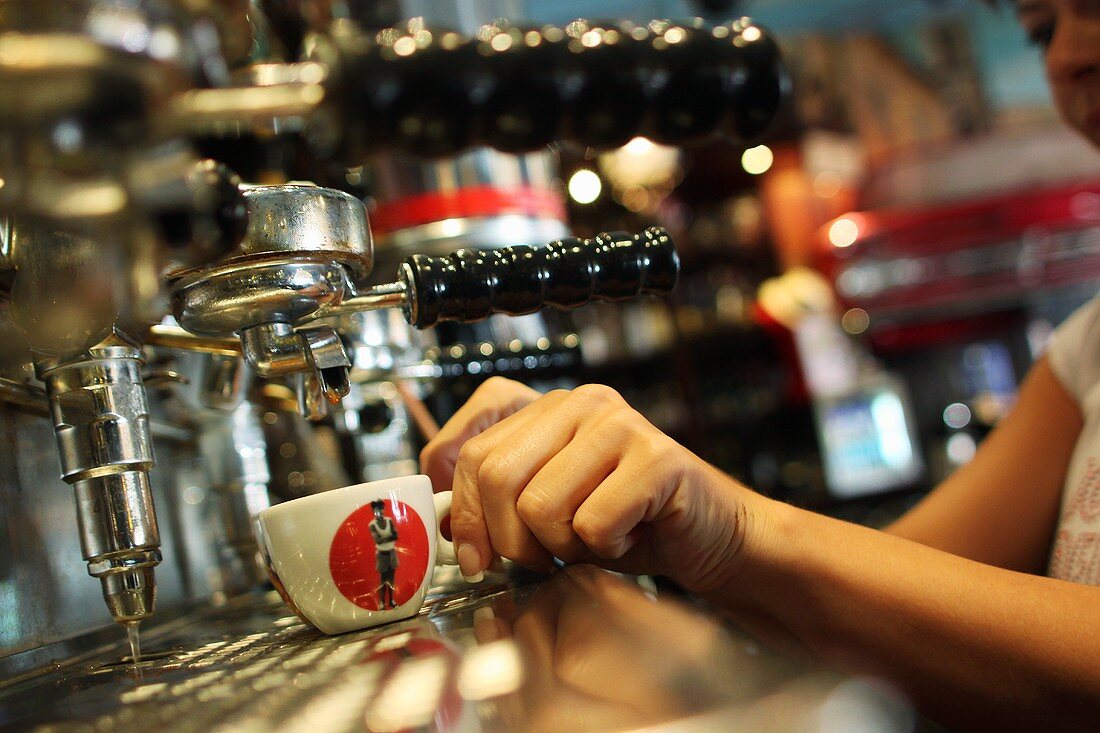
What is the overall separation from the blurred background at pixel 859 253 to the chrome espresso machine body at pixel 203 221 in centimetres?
290

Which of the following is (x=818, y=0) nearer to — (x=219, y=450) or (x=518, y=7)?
(x=518, y=7)

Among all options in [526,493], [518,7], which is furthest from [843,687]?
[518,7]

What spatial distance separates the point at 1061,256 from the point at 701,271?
4.44 feet

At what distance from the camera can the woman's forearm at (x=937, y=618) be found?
497 mm

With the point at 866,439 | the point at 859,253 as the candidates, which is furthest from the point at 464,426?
the point at 866,439

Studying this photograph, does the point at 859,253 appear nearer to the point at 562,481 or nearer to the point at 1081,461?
the point at 1081,461

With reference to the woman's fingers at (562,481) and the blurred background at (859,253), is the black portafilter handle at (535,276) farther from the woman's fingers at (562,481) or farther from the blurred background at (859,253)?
the blurred background at (859,253)

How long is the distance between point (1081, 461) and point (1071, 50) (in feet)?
1.14

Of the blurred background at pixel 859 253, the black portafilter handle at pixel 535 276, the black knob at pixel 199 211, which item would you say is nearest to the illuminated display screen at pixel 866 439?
the blurred background at pixel 859 253

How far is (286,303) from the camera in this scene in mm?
431

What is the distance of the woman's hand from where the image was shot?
1.54 ft

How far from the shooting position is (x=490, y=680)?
30cm

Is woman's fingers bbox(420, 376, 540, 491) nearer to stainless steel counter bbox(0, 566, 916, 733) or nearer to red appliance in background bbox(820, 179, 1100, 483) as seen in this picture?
stainless steel counter bbox(0, 566, 916, 733)

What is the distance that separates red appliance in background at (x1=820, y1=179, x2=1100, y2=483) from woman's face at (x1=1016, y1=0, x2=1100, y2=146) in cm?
275
